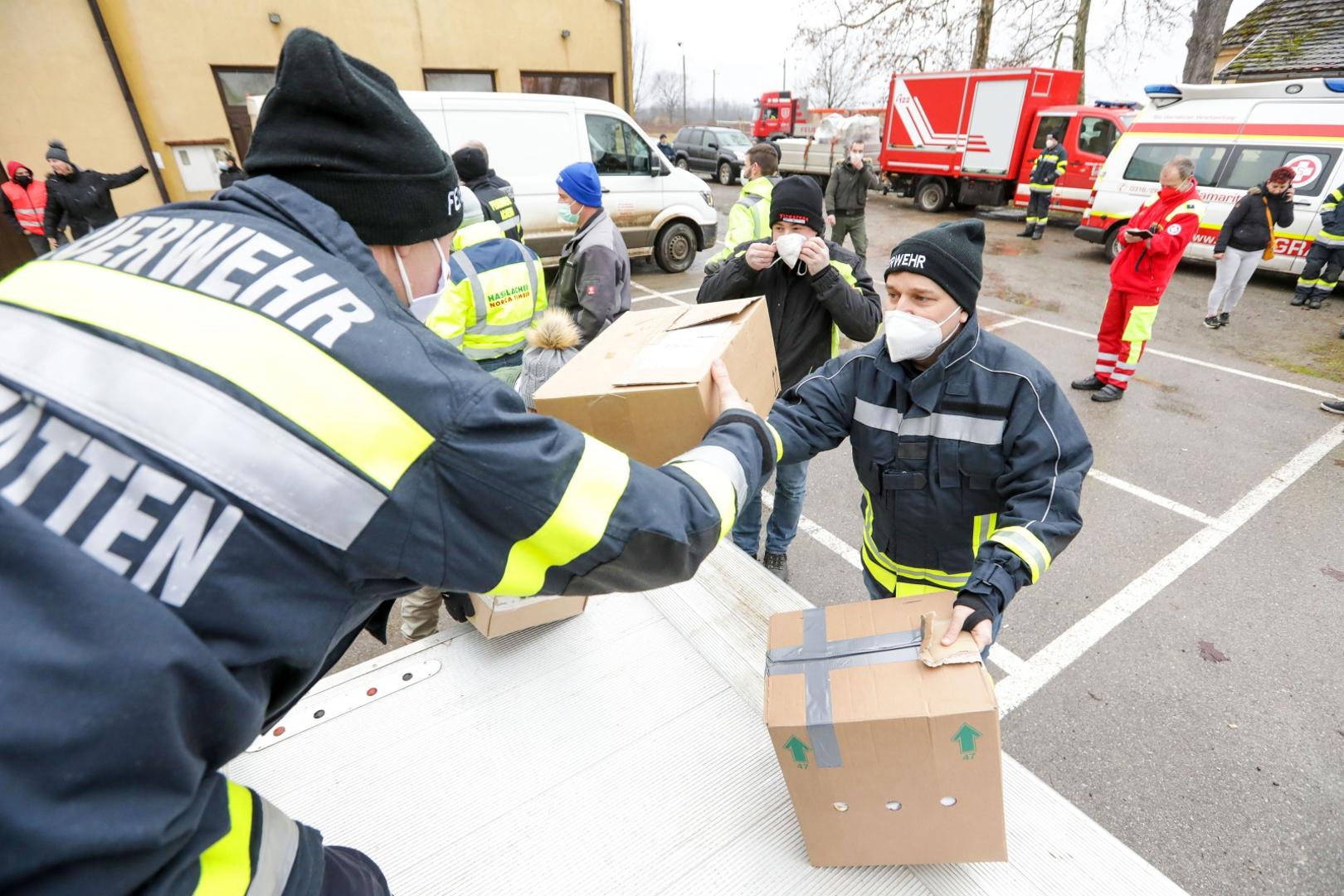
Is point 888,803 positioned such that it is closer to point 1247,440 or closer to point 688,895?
point 688,895

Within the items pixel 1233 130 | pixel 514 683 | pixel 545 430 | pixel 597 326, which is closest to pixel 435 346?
pixel 545 430

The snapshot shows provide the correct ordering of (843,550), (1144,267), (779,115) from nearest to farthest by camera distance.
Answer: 1. (843,550)
2. (1144,267)
3. (779,115)

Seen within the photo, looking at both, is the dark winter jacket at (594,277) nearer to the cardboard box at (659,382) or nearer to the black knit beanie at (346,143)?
the cardboard box at (659,382)

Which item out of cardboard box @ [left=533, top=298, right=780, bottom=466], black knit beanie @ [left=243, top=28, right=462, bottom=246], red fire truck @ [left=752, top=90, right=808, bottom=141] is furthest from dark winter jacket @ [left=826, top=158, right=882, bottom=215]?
red fire truck @ [left=752, top=90, right=808, bottom=141]

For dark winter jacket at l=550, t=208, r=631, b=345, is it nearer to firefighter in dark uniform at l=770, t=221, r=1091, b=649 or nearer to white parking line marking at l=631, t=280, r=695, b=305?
firefighter in dark uniform at l=770, t=221, r=1091, b=649

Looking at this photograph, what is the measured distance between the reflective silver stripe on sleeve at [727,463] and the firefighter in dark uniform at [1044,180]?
14823 millimetres

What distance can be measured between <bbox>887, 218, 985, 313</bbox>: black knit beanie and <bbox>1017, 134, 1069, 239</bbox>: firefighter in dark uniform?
1375cm

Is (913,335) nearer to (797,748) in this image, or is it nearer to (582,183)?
(797,748)

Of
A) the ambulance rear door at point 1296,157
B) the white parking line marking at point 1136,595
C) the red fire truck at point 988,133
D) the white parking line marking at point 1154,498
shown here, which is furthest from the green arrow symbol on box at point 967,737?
the red fire truck at point 988,133

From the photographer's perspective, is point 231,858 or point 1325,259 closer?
point 231,858

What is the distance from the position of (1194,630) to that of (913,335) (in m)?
2.49

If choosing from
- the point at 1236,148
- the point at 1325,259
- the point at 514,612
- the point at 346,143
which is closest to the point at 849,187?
the point at 1236,148

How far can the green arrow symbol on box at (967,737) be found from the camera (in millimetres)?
1249

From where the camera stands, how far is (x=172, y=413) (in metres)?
0.69
